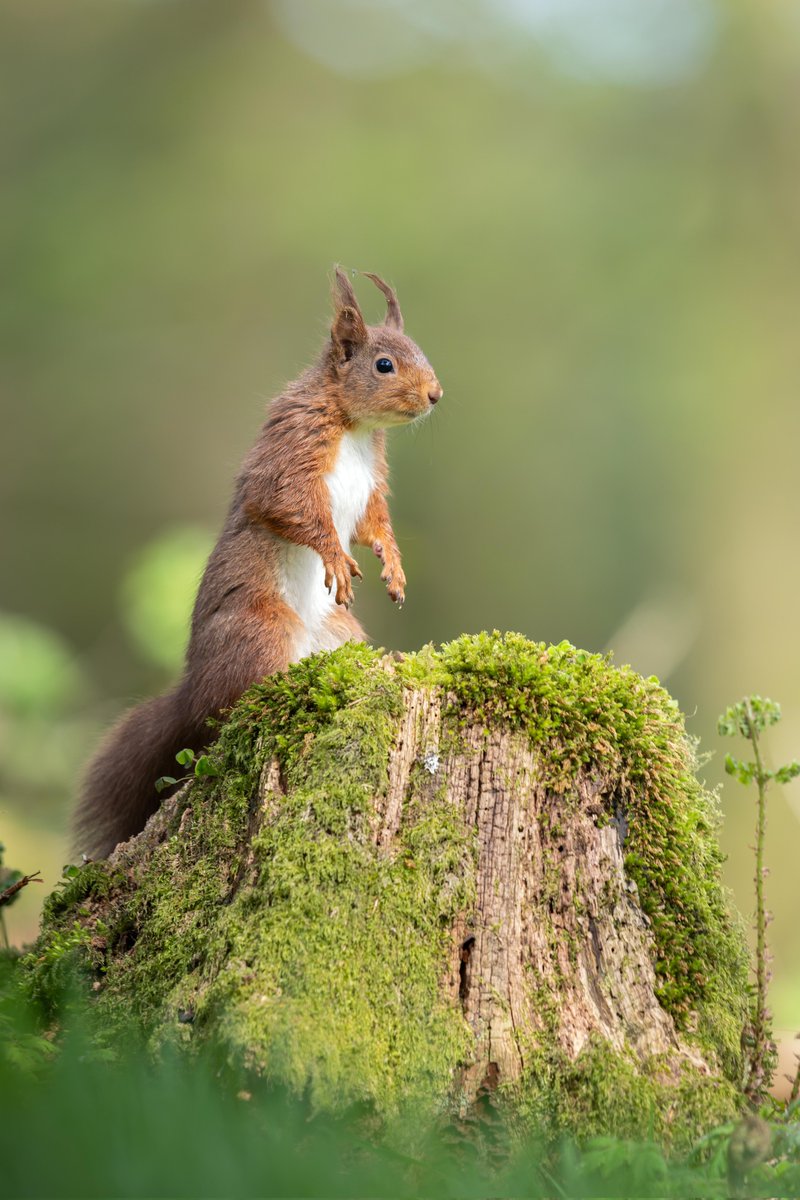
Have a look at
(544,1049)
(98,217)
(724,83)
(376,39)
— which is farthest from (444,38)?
(544,1049)

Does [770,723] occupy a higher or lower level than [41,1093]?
higher

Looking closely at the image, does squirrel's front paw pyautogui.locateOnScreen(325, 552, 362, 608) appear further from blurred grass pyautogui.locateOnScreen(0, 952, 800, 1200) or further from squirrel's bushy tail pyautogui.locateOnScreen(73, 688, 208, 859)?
blurred grass pyautogui.locateOnScreen(0, 952, 800, 1200)

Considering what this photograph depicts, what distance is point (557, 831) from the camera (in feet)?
8.43

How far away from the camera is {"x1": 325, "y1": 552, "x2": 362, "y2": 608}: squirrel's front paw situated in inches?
138

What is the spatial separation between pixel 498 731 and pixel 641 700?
1.47 feet

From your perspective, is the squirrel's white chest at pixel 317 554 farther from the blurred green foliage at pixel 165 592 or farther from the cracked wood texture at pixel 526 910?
the blurred green foliage at pixel 165 592

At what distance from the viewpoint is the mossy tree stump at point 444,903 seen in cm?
224

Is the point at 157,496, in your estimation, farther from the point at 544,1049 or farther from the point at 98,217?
the point at 544,1049

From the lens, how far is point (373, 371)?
3902 millimetres

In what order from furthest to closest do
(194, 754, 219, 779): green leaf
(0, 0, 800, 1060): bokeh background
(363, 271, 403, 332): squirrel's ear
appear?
(0, 0, 800, 1060): bokeh background
(363, 271, 403, 332): squirrel's ear
(194, 754, 219, 779): green leaf

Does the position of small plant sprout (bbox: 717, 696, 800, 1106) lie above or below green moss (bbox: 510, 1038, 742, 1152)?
above

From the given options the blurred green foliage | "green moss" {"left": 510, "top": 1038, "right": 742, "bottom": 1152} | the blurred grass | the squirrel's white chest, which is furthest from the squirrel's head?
the blurred green foliage

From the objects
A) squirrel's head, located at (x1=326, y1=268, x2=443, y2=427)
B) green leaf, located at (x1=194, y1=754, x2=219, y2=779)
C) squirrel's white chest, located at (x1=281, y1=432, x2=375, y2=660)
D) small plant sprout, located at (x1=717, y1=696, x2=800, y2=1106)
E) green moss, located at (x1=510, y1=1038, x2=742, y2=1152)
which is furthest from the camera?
squirrel's head, located at (x1=326, y1=268, x2=443, y2=427)

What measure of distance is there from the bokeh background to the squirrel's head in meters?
8.27
